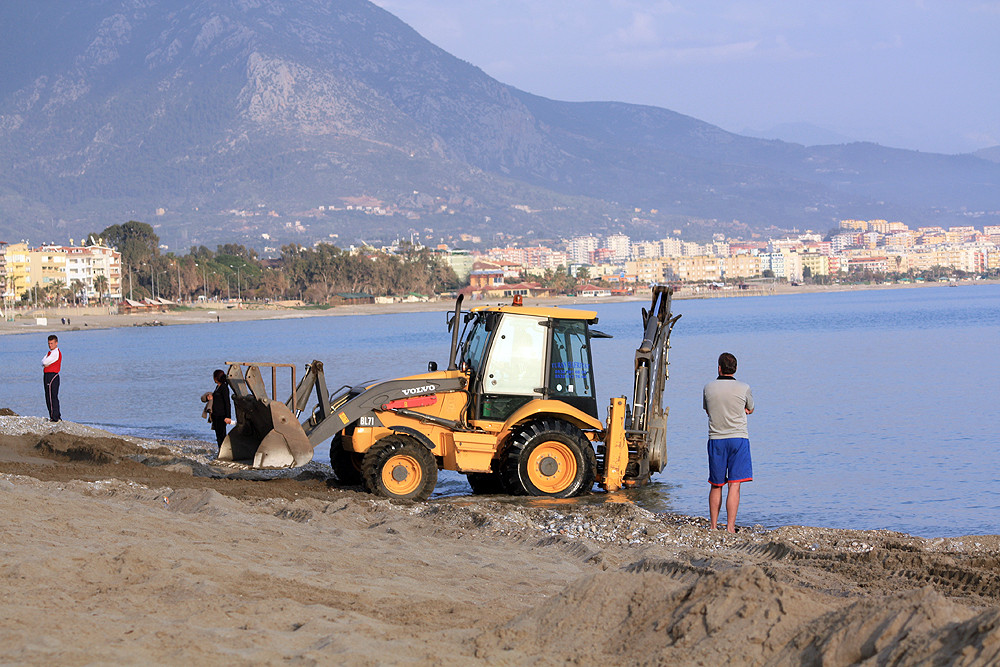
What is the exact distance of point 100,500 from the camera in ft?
33.1

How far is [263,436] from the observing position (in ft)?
36.7

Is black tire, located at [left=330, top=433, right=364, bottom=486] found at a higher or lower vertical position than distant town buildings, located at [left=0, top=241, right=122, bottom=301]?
lower

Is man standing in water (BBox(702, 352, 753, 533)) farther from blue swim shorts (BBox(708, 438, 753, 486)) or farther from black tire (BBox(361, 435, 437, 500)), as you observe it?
black tire (BBox(361, 435, 437, 500))

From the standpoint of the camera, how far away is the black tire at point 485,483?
12711 millimetres

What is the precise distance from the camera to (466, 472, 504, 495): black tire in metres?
12.7

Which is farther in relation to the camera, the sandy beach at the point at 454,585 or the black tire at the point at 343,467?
the black tire at the point at 343,467

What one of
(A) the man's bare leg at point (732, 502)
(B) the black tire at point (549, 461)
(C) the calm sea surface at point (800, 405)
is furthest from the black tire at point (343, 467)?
(A) the man's bare leg at point (732, 502)

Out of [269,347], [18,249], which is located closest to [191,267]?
[18,249]

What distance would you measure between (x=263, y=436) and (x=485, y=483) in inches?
110

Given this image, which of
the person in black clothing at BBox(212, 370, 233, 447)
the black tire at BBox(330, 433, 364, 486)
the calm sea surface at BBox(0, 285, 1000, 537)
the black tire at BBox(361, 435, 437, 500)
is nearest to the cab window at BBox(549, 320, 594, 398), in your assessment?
the black tire at BBox(361, 435, 437, 500)

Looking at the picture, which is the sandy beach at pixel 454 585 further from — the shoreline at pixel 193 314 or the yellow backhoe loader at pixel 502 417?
the shoreline at pixel 193 314

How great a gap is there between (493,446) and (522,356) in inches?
37.6

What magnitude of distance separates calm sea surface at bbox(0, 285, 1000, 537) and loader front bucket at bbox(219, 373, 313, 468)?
272 cm

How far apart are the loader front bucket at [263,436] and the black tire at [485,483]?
2.42 metres
